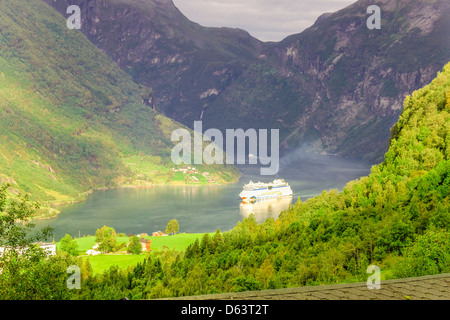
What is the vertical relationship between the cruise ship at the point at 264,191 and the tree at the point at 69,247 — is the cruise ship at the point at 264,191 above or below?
above

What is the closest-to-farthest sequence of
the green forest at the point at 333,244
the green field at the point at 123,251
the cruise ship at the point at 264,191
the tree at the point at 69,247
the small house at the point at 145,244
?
the green forest at the point at 333,244 < the green field at the point at 123,251 < the tree at the point at 69,247 < the small house at the point at 145,244 < the cruise ship at the point at 264,191

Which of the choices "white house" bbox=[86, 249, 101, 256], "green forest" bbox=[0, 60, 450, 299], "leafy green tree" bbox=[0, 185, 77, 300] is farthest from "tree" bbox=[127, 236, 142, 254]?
"leafy green tree" bbox=[0, 185, 77, 300]

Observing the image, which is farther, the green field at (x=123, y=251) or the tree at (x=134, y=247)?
the tree at (x=134, y=247)

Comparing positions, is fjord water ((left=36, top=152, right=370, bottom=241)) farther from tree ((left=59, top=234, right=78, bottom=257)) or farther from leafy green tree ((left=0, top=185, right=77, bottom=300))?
leafy green tree ((left=0, top=185, right=77, bottom=300))

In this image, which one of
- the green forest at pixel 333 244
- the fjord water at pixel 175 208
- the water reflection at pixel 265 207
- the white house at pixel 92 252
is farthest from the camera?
the water reflection at pixel 265 207

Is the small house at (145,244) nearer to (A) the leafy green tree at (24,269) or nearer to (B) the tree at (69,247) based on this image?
(B) the tree at (69,247)

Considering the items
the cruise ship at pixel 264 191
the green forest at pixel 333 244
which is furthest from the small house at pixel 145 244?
the cruise ship at pixel 264 191
